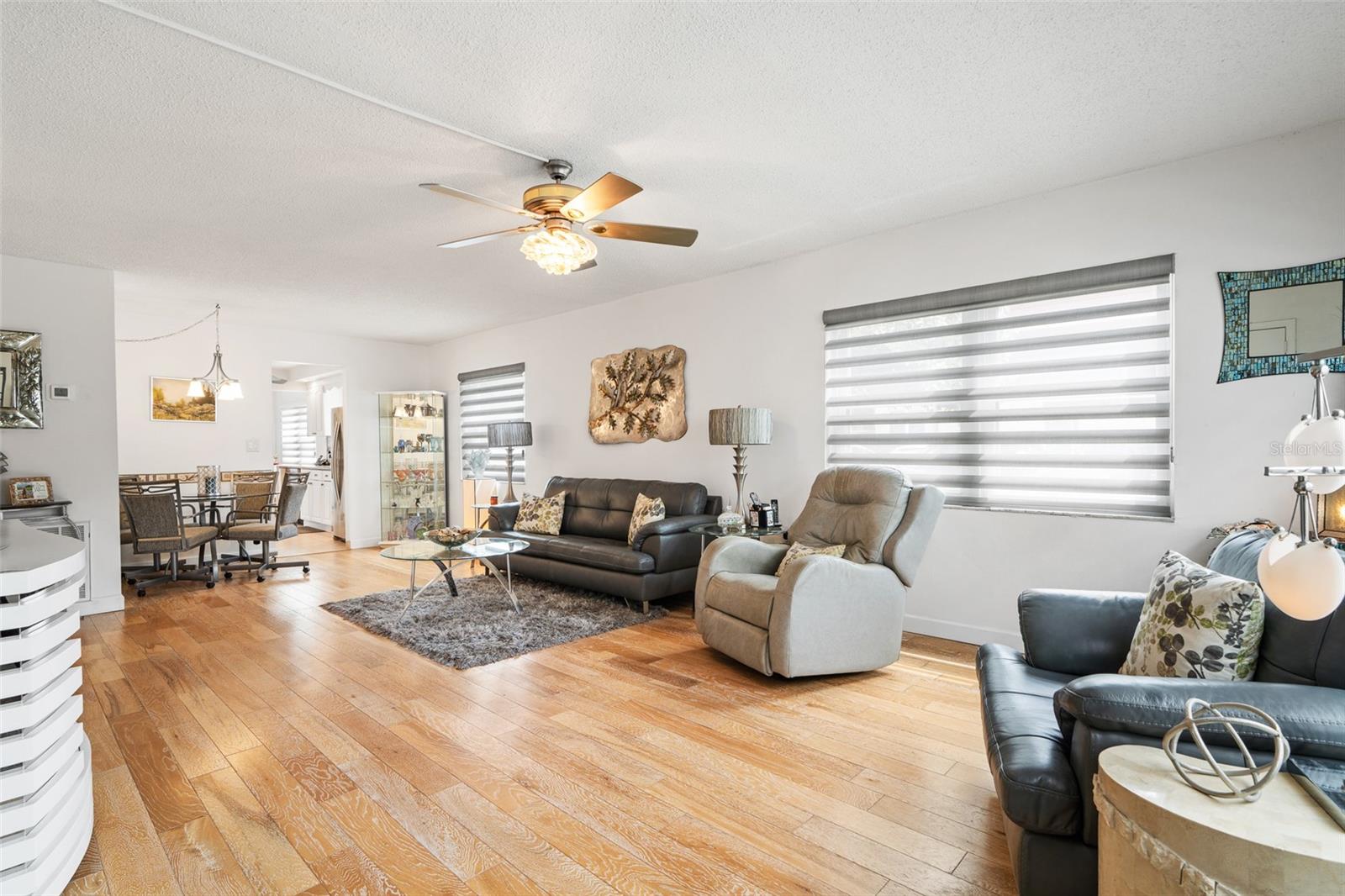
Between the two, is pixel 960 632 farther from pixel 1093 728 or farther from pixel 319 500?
pixel 319 500

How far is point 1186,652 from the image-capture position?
70.9 inches

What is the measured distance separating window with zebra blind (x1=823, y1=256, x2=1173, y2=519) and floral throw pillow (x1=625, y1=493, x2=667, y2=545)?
1421mm

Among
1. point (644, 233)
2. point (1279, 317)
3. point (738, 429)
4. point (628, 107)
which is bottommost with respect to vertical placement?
point (738, 429)

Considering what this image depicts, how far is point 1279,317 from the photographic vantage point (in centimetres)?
300

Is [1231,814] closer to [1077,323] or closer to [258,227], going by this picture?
[1077,323]

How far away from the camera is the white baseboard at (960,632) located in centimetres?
383

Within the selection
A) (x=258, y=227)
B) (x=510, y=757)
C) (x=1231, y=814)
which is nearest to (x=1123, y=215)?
(x=1231, y=814)

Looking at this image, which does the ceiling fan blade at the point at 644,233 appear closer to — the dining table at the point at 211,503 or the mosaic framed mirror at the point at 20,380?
the mosaic framed mirror at the point at 20,380

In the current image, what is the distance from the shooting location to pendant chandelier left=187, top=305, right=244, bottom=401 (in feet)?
20.7

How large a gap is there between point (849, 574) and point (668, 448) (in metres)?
2.72

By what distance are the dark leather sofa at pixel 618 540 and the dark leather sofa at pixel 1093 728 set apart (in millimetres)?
2947

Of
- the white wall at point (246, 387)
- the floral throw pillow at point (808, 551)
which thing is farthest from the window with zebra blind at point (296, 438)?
the floral throw pillow at point (808, 551)

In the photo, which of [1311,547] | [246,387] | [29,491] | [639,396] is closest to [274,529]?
[29,491]

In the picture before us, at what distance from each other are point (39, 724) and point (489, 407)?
245 inches
